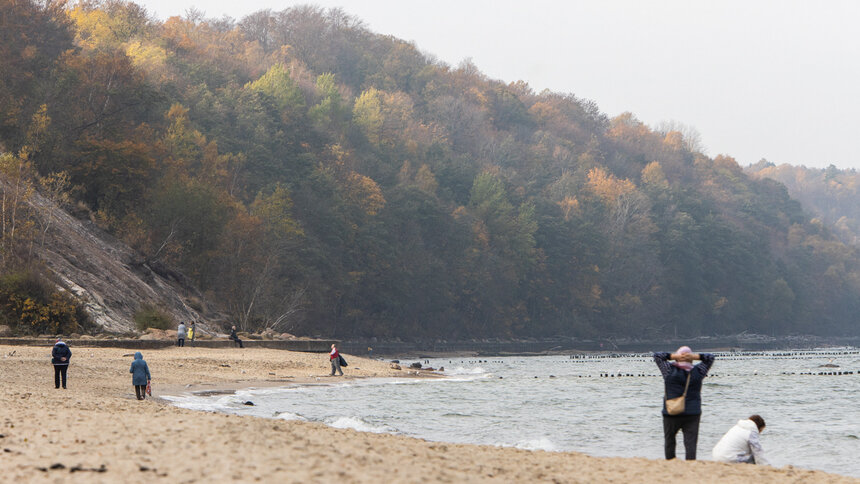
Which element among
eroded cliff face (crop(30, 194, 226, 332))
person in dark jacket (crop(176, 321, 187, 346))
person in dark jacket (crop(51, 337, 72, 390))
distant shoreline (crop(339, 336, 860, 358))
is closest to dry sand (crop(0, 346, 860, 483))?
person in dark jacket (crop(51, 337, 72, 390))

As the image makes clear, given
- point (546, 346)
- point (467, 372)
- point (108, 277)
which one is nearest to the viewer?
point (108, 277)

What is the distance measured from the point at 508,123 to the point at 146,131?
108 meters

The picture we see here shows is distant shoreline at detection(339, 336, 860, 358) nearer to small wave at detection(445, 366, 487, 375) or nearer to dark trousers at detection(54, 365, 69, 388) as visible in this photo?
small wave at detection(445, 366, 487, 375)

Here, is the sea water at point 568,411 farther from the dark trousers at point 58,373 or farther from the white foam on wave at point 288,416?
the dark trousers at point 58,373

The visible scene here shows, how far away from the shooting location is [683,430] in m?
14.2

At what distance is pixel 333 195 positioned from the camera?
8725 centimetres

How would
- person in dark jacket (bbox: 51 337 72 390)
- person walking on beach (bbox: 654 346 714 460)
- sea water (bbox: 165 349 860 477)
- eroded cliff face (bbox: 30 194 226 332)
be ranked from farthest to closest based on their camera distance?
eroded cliff face (bbox: 30 194 226 332), person in dark jacket (bbox: 51 337 72 390), sea water (bbox: 165 349 860 477), person walking on beach (bbox: 654 346 714 460)

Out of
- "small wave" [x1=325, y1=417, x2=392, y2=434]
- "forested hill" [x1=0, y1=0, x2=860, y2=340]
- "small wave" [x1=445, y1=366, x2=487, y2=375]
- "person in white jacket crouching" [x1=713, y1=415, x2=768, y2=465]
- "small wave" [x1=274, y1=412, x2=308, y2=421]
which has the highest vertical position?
"forested hill" [x1=0, y1=0, x2=860, y2=340]

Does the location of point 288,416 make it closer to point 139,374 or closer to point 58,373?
point 139,374

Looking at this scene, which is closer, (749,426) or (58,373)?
(749,426)

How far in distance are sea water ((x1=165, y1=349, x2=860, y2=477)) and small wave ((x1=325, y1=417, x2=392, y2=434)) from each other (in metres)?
0.03

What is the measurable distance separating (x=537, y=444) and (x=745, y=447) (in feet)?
22.2

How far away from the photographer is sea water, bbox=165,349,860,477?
852 inches

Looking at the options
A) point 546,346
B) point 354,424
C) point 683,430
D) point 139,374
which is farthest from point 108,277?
point 546,346
